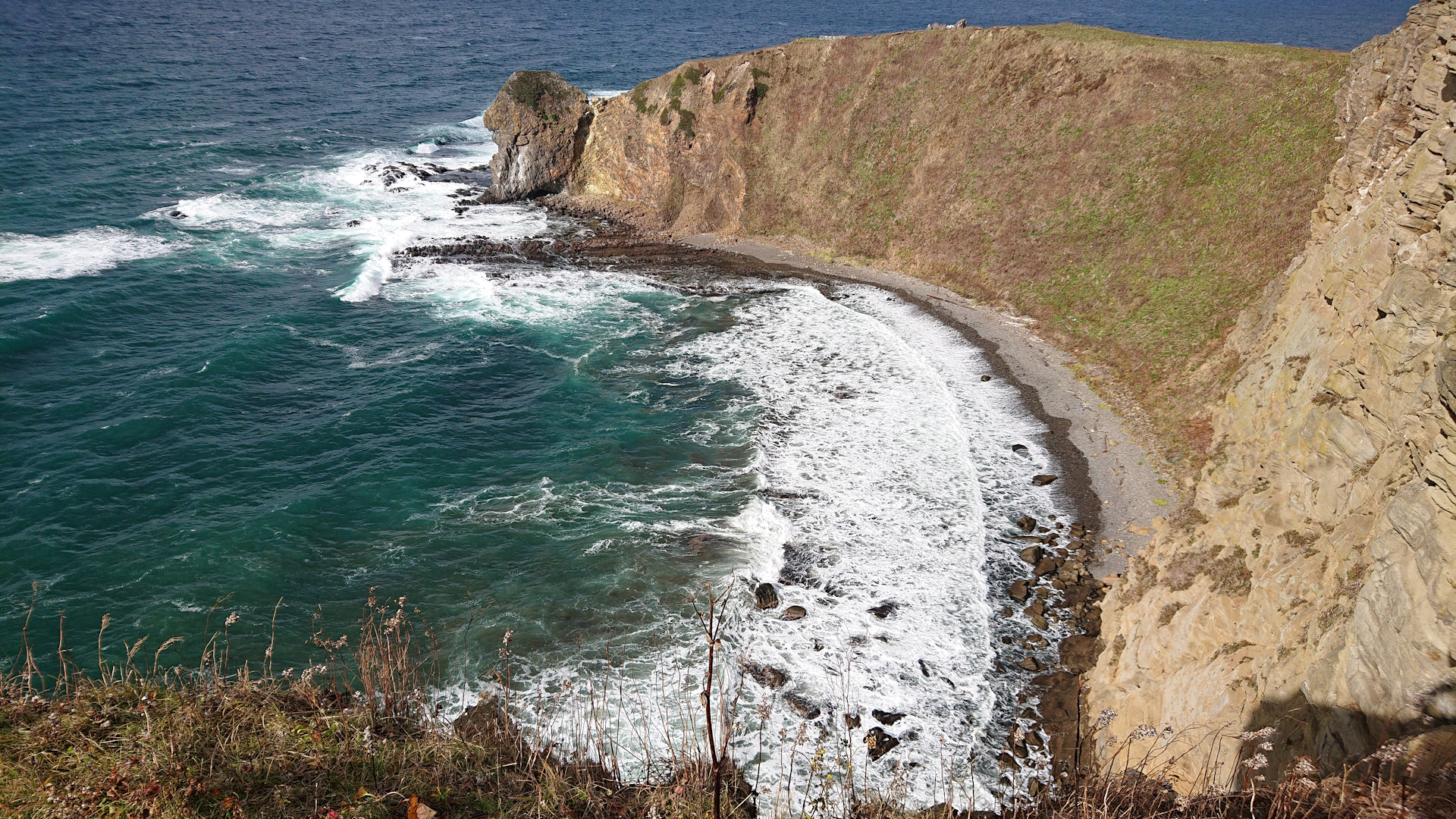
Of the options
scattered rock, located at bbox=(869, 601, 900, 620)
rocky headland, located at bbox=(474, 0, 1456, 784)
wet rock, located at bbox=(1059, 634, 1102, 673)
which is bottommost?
scattered rock, located at bbox=(869, 601, 900, 620)

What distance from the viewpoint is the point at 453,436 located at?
3048cm

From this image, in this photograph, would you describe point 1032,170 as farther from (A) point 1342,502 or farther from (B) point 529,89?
(B) point 529,89

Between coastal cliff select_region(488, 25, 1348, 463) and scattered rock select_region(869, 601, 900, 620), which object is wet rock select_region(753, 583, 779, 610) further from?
coastal cliff select_region(488, 25, 1348, 463)

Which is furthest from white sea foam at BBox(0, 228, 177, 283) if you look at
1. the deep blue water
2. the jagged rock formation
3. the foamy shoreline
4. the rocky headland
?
the foamy shoreline

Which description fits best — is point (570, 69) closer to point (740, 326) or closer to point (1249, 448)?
point (740, 326)

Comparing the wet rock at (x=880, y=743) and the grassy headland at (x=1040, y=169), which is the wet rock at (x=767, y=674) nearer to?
the wet rock at (x=880, y=743)

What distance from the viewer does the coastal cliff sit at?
1294 inches

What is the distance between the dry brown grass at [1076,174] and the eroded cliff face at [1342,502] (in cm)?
796

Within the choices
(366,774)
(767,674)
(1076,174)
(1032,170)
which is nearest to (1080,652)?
(767,674)

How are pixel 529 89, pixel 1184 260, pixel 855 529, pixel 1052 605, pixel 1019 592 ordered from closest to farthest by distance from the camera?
pixel 1052 605, pixel 1019 592, pixel 855 529, pixel 1184 260, pixel 529 89

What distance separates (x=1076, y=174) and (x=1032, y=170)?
8.50ft

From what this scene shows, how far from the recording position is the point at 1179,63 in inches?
1577

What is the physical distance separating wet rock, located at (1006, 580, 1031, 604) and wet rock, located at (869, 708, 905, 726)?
223 inches

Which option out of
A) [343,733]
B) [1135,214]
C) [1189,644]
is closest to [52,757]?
[343,733]
